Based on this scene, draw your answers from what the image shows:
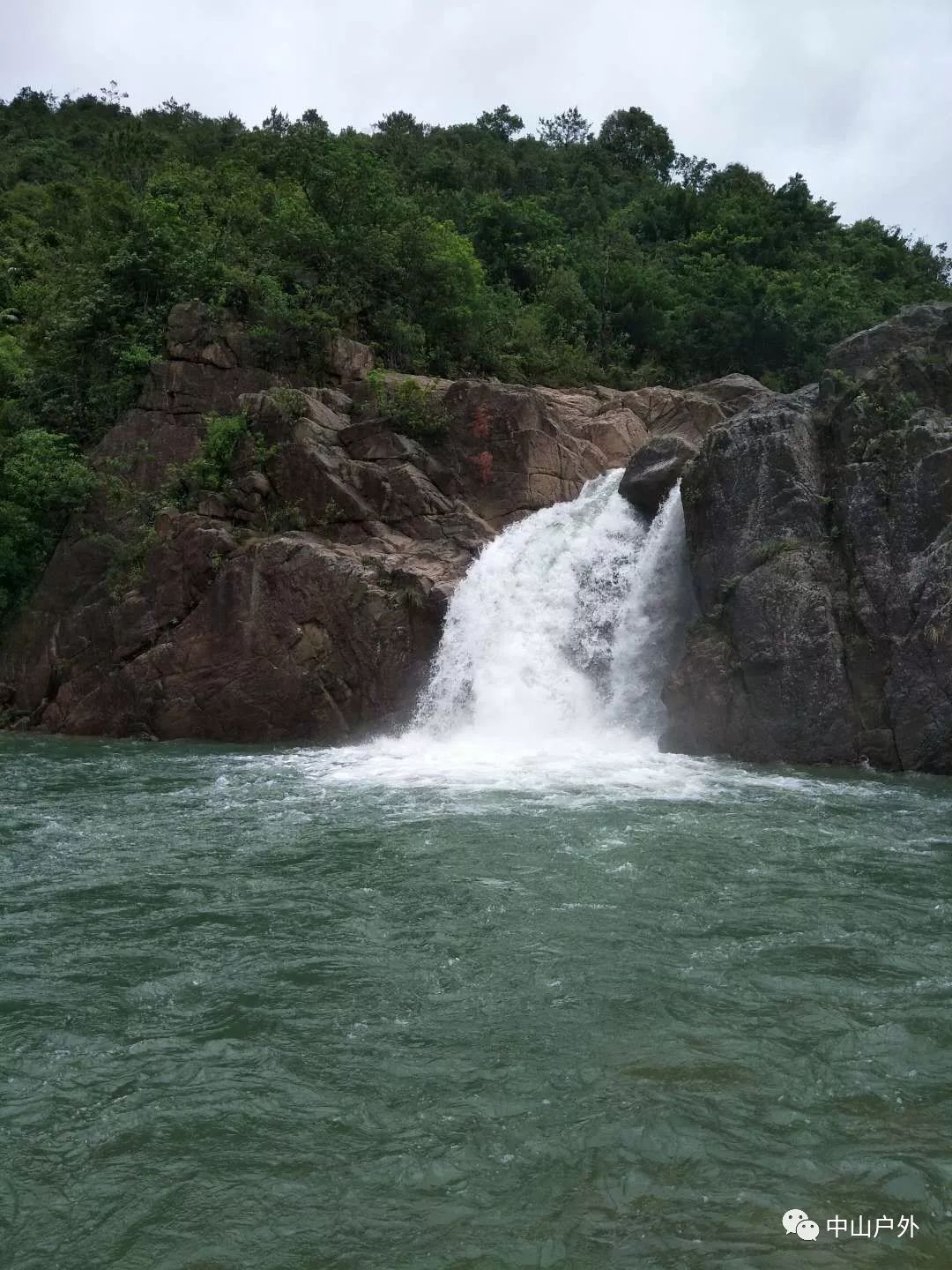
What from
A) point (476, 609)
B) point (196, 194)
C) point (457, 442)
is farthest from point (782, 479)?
point (196, 194)

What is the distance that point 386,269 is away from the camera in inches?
1299

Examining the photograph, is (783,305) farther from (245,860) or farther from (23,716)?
(245,860)

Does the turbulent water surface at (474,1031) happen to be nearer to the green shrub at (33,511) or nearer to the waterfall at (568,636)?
the waterfall at (568,636)

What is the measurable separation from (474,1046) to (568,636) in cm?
1652

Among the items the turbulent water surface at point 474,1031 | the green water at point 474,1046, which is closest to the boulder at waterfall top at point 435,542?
the turbulent water surface at point 474,1031

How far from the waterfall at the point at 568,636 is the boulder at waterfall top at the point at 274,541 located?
2.90ft

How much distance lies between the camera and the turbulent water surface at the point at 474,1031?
16.7 feet

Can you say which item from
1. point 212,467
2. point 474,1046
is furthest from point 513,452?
point 474,1046

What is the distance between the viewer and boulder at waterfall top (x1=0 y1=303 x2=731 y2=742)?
2347 cm

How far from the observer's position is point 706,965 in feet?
26.8

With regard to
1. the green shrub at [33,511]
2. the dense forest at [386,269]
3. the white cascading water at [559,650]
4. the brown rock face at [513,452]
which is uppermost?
the dense forest at [386,269]

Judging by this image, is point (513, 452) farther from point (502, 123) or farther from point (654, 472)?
point (502, 123)

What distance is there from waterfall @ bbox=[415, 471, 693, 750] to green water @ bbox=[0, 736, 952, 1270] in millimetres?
8821

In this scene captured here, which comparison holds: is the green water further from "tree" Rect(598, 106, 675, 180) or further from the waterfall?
"tree" Rect(598, 106, 675, 180)
